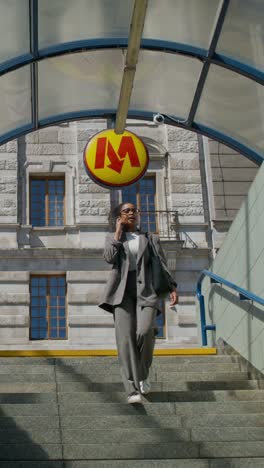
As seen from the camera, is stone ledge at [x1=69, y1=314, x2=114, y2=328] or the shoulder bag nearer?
the shoulder bag

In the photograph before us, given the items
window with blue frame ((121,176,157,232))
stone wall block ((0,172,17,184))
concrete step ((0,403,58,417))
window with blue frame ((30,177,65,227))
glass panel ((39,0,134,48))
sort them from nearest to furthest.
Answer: concrete step ((0,403,58,417)) < glass panel ((39,0,134,48)) < stone wall block ((0,172,17,184)) < window with blue frame ((30,177,65,227)) < window with blue frame ((121,176,157,232))

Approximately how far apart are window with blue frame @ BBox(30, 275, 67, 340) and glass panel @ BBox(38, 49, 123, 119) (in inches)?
514

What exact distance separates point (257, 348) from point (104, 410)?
9.01 feet

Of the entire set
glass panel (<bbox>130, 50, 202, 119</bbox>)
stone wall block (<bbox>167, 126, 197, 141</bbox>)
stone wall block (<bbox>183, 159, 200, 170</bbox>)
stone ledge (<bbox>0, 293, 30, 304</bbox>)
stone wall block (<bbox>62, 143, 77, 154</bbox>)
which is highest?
stone wall block (<bbox>167, 126, 197, 141</bbox>)

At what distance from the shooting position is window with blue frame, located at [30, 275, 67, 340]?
81.4 feet

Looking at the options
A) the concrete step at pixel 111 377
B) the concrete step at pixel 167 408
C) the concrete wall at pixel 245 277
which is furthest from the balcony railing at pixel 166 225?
the concrete step at pixel 167 408

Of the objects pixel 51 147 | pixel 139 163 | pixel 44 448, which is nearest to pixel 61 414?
pixel 44 448

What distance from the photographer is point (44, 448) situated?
7.05 meters

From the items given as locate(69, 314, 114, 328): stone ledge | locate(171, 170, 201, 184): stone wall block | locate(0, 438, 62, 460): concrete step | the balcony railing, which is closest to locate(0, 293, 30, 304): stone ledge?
locate(69, 314, 114, 328): stone ledge

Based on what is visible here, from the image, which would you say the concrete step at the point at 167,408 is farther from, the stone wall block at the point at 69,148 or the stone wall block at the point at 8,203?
the stone wall block at the point at 69,148

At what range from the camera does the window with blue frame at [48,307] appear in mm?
24812

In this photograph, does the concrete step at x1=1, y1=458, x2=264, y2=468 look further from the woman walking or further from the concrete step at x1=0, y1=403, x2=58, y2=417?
the woman walking

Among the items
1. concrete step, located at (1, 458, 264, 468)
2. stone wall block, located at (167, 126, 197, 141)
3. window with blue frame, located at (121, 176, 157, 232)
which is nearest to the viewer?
concrete step, located at (1, 458, 264, 468)

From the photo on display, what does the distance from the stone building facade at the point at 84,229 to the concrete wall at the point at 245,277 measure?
12.0 metres
